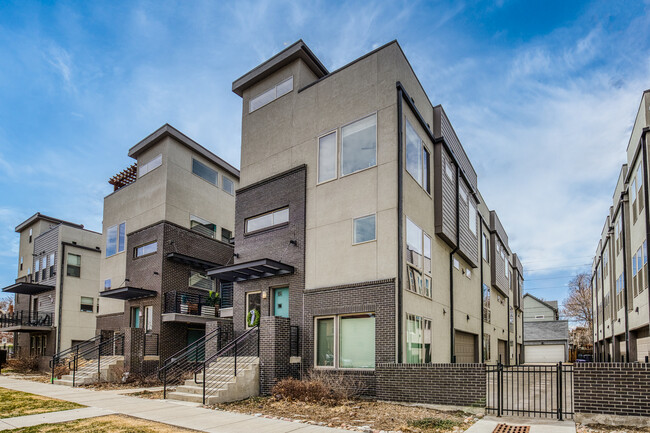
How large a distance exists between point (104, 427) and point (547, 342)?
50739 millimetres

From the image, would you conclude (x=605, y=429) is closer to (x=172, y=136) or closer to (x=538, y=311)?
(x=172, y=136)

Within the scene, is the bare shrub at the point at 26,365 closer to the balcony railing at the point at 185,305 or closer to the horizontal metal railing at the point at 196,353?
the balcony railing at the point at 185,305

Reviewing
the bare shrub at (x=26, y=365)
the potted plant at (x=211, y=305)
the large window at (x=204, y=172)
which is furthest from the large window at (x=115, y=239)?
the bare shrub at (x=26, y=365)

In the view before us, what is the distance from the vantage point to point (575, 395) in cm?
974

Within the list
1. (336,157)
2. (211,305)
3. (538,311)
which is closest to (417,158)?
(336,157)

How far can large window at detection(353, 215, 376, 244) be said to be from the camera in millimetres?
14805

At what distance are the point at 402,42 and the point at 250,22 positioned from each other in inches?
209

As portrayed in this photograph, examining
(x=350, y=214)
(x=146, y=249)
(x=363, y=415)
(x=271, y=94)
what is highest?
(x=271, y=94)

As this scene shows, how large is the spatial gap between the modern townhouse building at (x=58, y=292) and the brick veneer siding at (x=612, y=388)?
31612 mm

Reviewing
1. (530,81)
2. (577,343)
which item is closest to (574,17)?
(530,81)

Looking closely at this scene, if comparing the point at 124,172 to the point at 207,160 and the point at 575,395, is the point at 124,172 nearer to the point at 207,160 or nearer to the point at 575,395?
the point at 207,160

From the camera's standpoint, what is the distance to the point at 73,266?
111 ft

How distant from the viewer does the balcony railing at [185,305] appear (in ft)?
73.1

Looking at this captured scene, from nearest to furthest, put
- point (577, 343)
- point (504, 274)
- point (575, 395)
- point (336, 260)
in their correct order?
point (575, 395)
point (336, 260)
point (504, 274)
point (577, 343)
